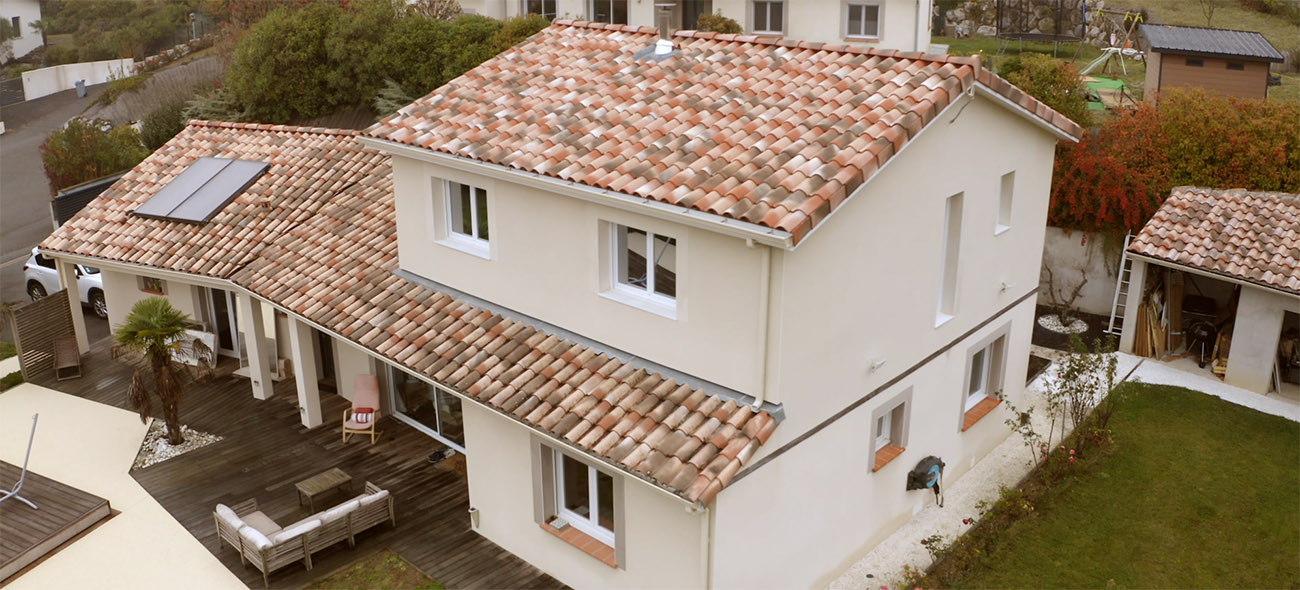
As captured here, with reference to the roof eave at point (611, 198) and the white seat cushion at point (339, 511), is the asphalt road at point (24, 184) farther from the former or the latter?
the roof eave at point (611, 198)

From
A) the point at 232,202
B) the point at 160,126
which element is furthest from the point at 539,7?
the point at 232,202

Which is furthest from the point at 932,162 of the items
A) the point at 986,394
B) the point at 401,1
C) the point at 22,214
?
the point at 22,214

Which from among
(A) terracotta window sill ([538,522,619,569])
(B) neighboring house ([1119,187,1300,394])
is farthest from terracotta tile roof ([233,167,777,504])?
(B) neighboring house ([1119,187,1300,394])

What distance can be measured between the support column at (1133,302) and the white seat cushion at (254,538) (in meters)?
17.0

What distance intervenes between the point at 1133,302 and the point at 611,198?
14.1 m

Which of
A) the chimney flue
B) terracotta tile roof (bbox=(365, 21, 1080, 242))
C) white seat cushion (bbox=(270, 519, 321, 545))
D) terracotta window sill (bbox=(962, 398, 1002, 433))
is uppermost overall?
the chimney flue

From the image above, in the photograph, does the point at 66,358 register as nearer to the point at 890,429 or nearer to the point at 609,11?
the point at 890,429

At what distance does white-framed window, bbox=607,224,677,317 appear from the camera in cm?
1197

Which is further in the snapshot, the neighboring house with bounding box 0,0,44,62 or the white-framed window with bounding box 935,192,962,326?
the neighboring house with bounding box 0,0,44,62

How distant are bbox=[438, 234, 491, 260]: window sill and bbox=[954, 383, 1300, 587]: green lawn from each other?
8.09 metres

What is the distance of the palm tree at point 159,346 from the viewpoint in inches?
645

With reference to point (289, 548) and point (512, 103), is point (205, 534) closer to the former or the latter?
point (289, 548)

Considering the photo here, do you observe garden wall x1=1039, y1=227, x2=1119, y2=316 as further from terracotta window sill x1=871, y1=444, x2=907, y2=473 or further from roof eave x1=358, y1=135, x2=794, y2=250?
roof eave x1=358, y1=135, x2=794, y2=250

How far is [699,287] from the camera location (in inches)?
447
